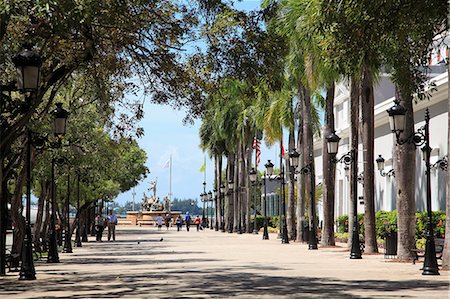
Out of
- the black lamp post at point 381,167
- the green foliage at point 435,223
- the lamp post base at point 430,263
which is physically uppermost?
the black lamp post at point 381,167

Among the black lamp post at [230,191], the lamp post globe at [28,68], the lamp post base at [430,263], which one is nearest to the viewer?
the lamp post globe at [28,68]

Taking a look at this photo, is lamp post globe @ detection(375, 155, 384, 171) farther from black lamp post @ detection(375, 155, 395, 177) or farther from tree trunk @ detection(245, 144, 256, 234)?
tree trunk @ detection(245, 144, 256, 234)

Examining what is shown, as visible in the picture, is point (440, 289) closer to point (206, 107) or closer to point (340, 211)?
point (206, 107)

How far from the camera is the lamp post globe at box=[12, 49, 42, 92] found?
16.4m

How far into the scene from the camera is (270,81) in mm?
19062

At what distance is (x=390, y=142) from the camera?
49.5 m

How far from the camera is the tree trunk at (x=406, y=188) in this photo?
25562mm

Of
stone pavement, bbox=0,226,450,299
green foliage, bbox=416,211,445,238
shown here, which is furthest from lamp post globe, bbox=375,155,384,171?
stone pavement, bbox=0,226,450,299

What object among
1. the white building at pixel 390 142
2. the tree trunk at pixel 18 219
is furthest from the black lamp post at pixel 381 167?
the tree trunk at pixel 18 219

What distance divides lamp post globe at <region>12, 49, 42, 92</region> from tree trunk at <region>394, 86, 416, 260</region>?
1236 centimetres

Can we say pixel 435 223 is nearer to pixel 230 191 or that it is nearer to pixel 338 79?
pixel 338 79

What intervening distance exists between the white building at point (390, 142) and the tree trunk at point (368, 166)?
2.85 meters

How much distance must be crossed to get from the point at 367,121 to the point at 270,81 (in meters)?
13.3

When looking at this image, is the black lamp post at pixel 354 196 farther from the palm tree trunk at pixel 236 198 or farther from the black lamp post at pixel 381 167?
the palm tree trunk at pixel 236 198
